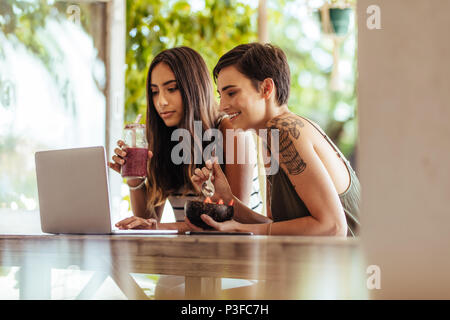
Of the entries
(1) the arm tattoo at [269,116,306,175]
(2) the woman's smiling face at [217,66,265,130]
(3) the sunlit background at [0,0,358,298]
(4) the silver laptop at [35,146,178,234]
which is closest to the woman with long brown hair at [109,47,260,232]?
(2) the woman's smiling face at [217,66,265,130]

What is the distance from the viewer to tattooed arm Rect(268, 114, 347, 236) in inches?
56.6

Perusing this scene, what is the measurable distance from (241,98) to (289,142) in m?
0.41

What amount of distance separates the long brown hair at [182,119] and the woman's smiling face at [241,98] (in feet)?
1.28

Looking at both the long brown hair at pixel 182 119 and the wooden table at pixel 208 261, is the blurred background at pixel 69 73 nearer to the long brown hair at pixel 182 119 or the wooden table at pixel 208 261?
the long brown hair at pixel 182 119

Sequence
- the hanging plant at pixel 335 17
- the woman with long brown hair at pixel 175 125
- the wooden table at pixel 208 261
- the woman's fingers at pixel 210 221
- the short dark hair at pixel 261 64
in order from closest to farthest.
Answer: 1. the wooden table at pixel 208 261
2. the woman's fingers at pixel 210 221
3. the short dark hair at pixel 261 64
4. the woman with long brown hair at pixel 175 125
5. the hanging plant at pixel 335 17

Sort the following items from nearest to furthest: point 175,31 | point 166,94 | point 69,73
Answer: point 166,94, point 69,73, point 175,31

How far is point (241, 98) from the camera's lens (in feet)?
6.36

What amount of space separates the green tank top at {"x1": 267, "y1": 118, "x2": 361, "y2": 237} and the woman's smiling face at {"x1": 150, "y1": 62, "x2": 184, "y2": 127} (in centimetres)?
76

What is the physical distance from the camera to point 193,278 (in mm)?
1086

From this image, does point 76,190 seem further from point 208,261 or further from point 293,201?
point 293,201

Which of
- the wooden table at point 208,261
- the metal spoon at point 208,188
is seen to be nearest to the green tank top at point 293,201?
the metal spoon at point 208,188

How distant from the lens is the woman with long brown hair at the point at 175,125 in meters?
2.33

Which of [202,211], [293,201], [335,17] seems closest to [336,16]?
[335,17]
